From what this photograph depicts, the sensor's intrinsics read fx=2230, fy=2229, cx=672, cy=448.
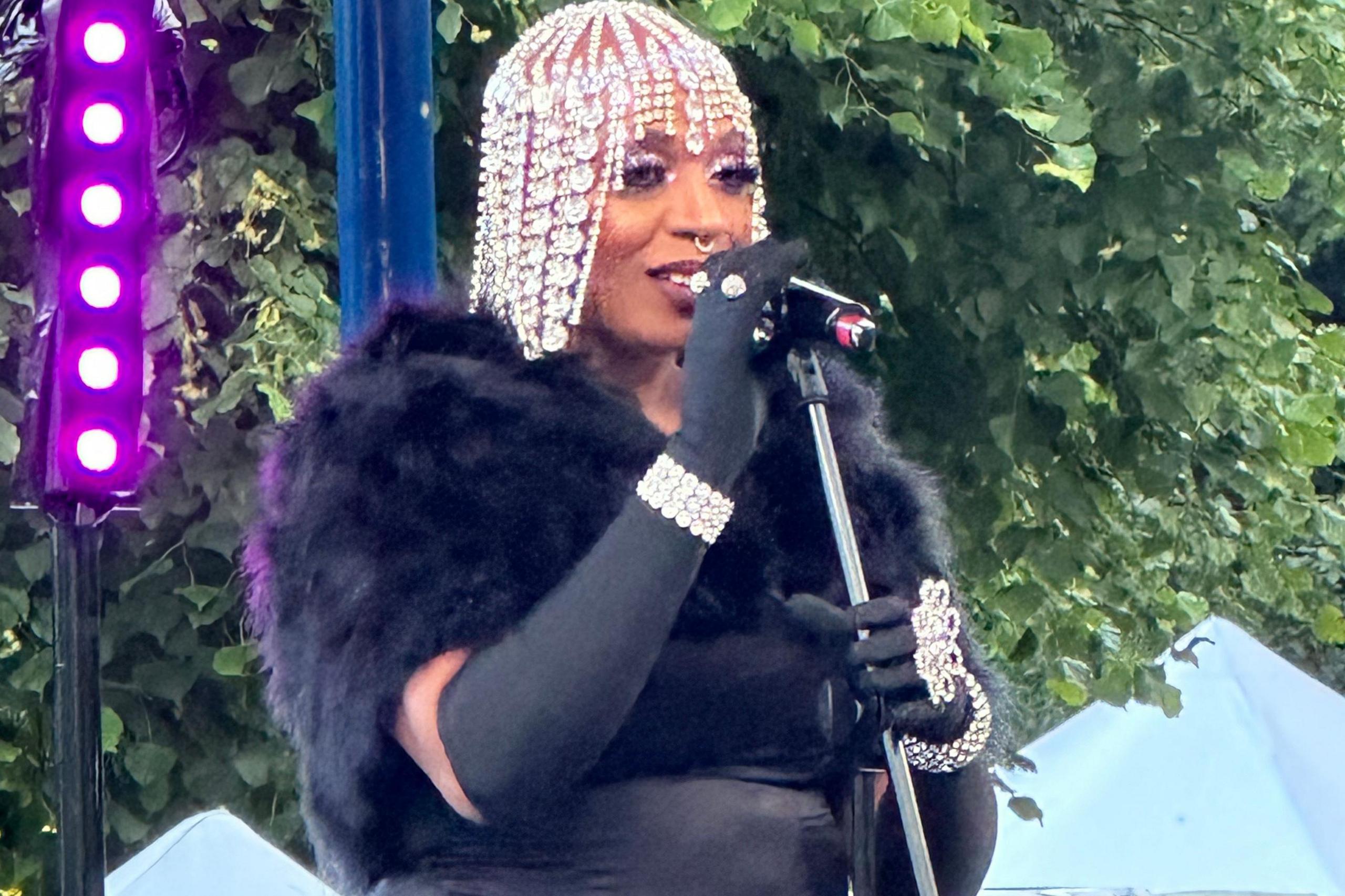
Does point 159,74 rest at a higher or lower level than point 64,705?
higher

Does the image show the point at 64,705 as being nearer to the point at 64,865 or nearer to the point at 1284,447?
the point at 64,865

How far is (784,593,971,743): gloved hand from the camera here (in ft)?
6.66

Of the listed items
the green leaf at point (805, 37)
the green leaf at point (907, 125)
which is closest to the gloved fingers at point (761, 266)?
the green leaf at point (805, 37)

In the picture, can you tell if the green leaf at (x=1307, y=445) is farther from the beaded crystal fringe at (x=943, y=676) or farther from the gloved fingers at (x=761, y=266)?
the gloved fingers at (x=761, y=266)

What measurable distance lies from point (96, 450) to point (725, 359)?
64.1 inches

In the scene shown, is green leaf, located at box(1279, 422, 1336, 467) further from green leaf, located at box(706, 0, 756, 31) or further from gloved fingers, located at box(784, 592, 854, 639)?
gloved fingers, located at box(784, 592, 854, 639)

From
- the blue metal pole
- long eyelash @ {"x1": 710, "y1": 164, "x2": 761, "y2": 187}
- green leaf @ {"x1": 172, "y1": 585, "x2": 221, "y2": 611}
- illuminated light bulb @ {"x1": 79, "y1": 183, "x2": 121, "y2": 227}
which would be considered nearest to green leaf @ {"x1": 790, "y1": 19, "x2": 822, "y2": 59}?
the blue metal pole

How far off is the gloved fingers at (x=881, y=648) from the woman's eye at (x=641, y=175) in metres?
0.51

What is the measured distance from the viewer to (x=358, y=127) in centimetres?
323

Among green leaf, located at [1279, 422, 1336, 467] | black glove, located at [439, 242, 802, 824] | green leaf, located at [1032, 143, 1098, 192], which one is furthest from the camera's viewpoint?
green leaf, located at [1279, 422, 1336, 467]

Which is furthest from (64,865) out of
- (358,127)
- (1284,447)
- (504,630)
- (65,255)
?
(1284,447)

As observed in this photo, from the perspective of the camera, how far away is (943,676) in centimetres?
211

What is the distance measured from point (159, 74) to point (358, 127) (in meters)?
0.46

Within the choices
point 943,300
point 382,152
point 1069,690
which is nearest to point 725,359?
point 382,152
